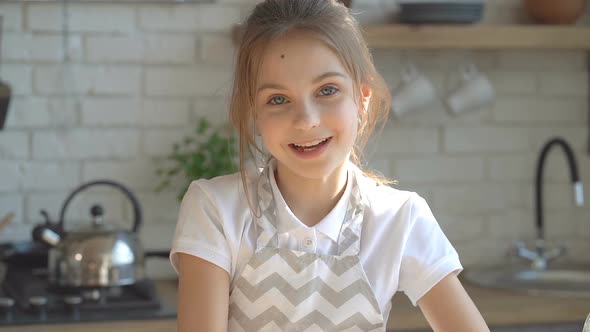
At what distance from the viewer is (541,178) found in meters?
3.29

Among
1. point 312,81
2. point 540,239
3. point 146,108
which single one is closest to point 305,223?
point 312,81

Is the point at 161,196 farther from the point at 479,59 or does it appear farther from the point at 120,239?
the point at 479,59

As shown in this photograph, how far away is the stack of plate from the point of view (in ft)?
9.99

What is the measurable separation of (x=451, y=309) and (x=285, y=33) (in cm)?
49

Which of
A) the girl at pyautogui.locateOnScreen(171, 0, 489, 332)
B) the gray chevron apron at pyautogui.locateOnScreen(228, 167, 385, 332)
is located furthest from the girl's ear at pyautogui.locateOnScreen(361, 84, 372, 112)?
the gray chevron apron at pyautogui.locateOnScreen(228, 167, 385, 332)

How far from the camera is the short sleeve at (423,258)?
1.63 meters

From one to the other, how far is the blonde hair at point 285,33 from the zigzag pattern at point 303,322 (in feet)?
0.68

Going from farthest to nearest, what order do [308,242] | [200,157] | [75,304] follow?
[200,157] → [75,304] → [308,242]

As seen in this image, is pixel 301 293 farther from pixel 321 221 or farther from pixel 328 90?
pixel 328 90

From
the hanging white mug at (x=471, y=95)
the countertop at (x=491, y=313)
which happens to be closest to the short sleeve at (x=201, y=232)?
the countertop at (x=491, y=313)

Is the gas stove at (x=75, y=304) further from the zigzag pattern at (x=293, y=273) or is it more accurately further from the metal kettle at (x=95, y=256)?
the zigzag pattern at (x=293, y=273)

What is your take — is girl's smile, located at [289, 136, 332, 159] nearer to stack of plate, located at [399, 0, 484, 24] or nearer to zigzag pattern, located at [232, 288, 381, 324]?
zigzag pattern, located at [232, 288, 381, 324]

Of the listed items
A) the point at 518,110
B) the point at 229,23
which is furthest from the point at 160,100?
the point at 518,110

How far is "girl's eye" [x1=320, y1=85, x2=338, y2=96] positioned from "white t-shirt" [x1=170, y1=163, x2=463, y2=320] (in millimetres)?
201
